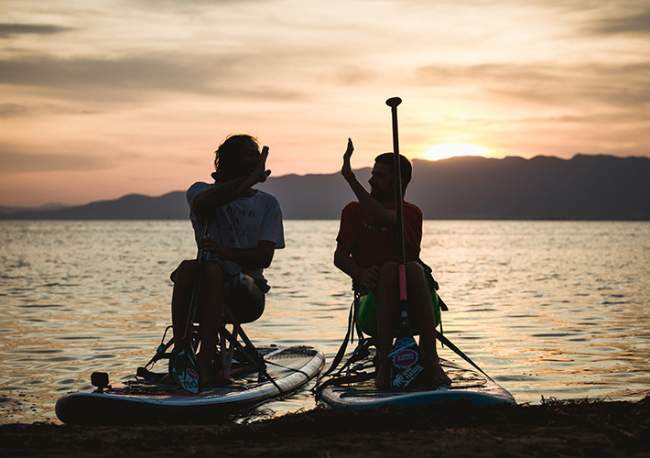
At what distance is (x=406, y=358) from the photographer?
649cm

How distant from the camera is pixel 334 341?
12.4 meters

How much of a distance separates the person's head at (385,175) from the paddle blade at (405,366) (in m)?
1.46

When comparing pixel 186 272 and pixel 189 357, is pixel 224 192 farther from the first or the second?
pixel 189 357

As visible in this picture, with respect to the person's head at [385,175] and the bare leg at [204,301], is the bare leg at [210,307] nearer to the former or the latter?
the bare leg at [204,301]

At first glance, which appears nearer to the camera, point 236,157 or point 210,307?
point 210,307

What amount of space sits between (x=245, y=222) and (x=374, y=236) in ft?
4.01

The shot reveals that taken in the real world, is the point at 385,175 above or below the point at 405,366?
above

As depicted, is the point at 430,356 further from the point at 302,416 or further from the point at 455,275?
the point at 455,275

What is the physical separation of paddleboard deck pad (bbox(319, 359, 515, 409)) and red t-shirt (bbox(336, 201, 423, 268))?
1178 mm

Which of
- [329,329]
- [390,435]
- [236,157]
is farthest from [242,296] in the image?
[329,329]

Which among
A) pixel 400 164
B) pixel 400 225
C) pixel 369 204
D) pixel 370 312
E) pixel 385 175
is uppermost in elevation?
pixel 400 164

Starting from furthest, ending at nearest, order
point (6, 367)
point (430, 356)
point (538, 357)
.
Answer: point (538, 357)
point (6, 367)
point (430, 356)

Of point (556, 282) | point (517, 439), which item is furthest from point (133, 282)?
point (517, 439)

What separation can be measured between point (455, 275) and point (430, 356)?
958 inches
